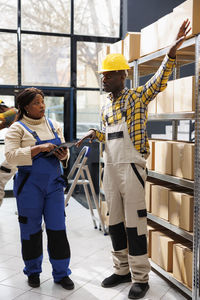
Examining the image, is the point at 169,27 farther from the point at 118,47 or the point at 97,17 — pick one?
the point at 97,17

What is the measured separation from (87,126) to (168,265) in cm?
493

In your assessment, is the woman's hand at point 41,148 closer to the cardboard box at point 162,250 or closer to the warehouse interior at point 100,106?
the warehouse interior at point 100,106

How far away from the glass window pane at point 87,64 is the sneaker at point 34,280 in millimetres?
4995

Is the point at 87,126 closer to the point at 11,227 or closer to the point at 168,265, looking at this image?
the point at 11,227

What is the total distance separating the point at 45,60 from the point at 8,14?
1.08m

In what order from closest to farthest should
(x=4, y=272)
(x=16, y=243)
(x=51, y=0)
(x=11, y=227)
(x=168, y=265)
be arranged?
(x=168, y=265)
(x=4, y=272)
(x=16, y=243)
(x=11, y=227)
(x=51, y=0)

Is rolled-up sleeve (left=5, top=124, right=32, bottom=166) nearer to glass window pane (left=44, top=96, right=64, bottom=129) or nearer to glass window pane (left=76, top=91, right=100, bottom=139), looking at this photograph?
glass window pane (left=44, top=96, right=64, bottom=129)

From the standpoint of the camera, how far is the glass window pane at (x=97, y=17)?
24.5 feet

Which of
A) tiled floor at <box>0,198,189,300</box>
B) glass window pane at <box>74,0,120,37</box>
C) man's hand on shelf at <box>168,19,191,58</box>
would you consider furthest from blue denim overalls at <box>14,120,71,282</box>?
glass window pane at <box>74,0,120,37</box>

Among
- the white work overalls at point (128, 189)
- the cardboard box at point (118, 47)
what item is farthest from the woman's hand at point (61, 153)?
the cardboard box at point (118, 47)

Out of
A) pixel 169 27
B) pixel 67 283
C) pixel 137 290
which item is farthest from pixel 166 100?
pixel 67 283

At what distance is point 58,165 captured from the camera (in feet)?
10.2

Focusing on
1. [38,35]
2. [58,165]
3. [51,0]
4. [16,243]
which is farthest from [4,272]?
[51,0]

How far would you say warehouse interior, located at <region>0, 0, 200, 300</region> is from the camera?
2.90 m
